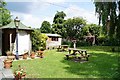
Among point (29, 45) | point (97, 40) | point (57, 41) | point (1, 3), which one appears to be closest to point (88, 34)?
point (97, 40)

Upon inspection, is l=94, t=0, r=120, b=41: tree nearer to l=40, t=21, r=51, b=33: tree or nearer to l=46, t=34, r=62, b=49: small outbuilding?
l=46, t=34, r=62, b=49: small outbuilding

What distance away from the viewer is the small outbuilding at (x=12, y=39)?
2162 cm

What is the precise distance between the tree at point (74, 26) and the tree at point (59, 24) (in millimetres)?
1678

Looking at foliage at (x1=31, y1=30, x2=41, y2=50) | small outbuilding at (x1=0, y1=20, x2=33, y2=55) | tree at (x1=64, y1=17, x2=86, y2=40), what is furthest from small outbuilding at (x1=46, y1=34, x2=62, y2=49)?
small outbuilding at (x1=0, y1=20, x2=33, y2=55)

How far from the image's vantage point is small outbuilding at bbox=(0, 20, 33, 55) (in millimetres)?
21625

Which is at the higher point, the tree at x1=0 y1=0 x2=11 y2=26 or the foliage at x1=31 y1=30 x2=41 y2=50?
the tree at x1=0 y1=0 x2=11 y2=26

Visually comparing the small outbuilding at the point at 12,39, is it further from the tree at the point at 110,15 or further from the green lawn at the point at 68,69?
the tree at the point at 110,15

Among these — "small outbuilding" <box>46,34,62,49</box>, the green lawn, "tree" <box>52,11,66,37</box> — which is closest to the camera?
the green lawn

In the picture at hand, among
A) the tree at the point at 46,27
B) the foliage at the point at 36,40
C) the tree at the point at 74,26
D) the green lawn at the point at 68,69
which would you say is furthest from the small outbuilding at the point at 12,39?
the tree at the point at 46,27

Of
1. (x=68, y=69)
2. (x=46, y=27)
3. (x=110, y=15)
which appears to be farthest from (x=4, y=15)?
(x=68, y=69)

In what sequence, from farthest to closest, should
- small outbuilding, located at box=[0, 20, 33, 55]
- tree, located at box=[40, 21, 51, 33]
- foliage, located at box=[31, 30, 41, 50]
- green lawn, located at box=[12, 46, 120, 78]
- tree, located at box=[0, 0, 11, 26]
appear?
tree, located at box=[40, 21, 51, 33]
tree, located at box=[0, 0, 11, 26]
foliage, located at box=[31, 30, 41, 50]
small outbuilding, located at box=[0, 20, 33, 55]
green lawn, located at box=[12, 46, 120, 78]

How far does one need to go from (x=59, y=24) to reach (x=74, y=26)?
4.26 m

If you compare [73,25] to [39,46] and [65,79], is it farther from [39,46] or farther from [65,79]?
[65,79]

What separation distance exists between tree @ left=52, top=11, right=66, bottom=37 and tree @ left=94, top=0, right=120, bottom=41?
2697 cm
